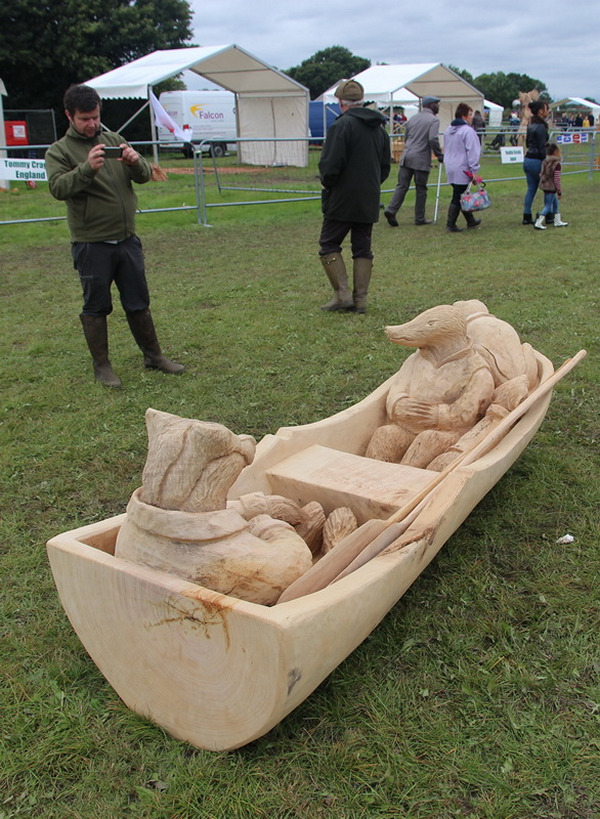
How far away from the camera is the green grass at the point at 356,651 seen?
2.03 metres

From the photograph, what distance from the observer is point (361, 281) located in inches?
277

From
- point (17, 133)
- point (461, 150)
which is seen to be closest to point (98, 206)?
point (461, 150)

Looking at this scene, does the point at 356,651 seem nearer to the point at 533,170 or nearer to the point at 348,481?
the point at 348,481

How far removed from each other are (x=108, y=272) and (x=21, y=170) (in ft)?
17.9

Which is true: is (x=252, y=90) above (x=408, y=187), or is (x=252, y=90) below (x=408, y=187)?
above

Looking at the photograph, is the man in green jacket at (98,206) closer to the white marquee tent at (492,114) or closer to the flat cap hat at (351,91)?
the flat cap hat at (351,91)

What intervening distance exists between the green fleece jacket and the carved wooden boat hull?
2.96 meters

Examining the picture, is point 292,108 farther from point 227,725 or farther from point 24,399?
point 227,725

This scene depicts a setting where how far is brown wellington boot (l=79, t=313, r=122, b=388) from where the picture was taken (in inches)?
203

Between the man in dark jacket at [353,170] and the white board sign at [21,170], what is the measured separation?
15.1ft

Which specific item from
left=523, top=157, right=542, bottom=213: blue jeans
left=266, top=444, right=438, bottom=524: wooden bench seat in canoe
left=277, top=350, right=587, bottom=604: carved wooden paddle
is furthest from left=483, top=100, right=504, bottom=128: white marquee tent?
left=277, top=350, right=587, bottom=604: carved wooden paddle

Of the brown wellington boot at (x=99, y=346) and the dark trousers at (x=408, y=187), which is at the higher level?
the dark trousers at (x=408, y=187)

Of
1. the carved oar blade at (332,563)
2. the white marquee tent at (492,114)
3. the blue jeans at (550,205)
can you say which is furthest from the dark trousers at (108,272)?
the white marquee tent at (492,114)

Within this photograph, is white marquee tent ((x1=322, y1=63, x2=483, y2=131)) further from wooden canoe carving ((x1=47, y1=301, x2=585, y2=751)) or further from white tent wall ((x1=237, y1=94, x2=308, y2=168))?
wooden canoe carving ((x1=47, y1=301, x2=585, y2=751))
